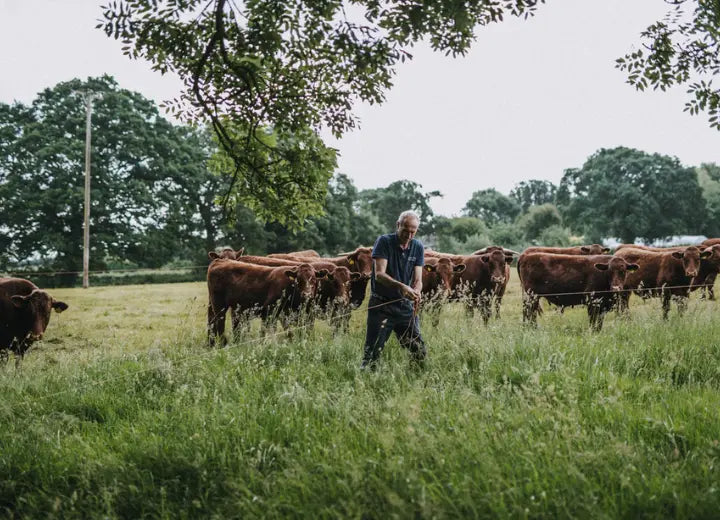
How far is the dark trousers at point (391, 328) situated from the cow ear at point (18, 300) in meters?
6.10

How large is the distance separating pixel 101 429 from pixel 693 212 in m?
58.2

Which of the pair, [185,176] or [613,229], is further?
[613,229]

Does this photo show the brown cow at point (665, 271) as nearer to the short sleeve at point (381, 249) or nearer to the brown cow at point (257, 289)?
the brown cow at point (257, 289)

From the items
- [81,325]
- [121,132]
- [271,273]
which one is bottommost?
[81,325]

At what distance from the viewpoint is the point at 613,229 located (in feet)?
165

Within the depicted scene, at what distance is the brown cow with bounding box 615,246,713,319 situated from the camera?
35.9 ft

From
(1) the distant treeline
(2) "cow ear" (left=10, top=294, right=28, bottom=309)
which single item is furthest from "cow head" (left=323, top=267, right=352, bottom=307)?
(1) the distant treeline

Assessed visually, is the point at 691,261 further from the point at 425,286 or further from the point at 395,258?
the point at 395,258

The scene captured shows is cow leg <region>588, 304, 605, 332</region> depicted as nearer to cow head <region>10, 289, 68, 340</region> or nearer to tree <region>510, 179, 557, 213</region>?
cow head <region>10, 289, 68, 340</region>

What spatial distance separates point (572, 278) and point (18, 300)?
10.6m

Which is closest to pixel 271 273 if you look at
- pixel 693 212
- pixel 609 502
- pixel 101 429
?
pixel 101 429

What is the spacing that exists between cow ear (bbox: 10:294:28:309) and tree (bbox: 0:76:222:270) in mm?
25439

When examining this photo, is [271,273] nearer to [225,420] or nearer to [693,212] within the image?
[225,420]

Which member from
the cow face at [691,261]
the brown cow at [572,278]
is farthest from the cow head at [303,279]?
the cow face at [691,261]
